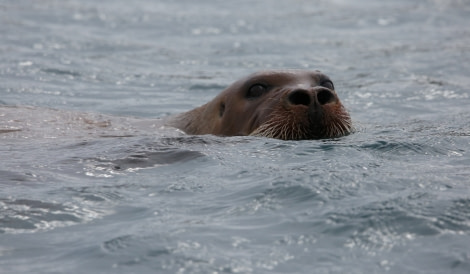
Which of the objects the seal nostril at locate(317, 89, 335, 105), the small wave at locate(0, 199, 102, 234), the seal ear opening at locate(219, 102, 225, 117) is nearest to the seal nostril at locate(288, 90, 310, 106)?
the seal nostril at locate(317, 89, 335, 105)

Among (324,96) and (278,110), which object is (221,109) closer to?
(278,110)

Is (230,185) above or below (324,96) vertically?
below

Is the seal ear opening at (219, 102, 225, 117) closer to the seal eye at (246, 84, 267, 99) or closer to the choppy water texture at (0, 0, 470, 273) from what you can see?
the seal eye at (246, 84, 267, 99)

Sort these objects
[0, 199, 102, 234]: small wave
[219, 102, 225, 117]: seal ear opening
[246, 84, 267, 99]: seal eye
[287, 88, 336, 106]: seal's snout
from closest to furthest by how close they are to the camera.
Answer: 1. [0, 199, 102, 234]: small wave
2. [287, 88, 336, 106]: seal's snout
3. [246, 84, 267, 99]: seal eye
4. [219, 102, 225, 117]: seal ear opening

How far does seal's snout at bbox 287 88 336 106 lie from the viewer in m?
7.41

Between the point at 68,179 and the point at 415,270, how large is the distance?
2.74 m

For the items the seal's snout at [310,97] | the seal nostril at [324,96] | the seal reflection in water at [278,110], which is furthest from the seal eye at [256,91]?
the seal nostril at [324,96]

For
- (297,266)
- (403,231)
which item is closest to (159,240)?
(297,266)

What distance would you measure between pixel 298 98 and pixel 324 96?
0.21 m

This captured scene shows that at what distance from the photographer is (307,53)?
15250mm

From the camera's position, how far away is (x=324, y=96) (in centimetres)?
749

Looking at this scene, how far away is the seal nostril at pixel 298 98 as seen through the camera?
24.5 ft

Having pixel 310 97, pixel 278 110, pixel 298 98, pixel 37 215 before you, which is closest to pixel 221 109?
pixel 278 110

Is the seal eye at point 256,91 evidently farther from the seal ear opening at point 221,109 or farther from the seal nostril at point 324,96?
the seal nostril at point 324,96
